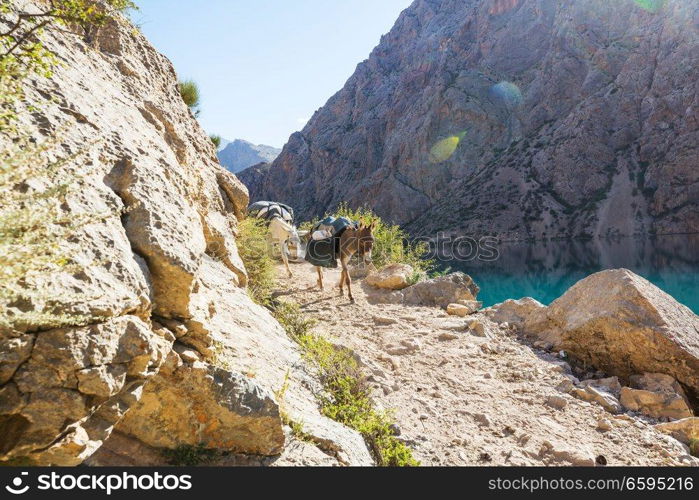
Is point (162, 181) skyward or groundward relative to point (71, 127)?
groundward

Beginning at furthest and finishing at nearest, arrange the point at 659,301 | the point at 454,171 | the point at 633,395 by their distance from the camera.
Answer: the point at 454,171, the point at 659,301, the point at 633,395

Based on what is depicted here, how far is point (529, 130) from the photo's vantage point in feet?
277

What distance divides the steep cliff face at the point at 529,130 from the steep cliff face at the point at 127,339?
241 feet

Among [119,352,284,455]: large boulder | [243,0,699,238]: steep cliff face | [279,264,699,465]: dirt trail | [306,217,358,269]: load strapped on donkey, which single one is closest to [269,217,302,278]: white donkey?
[306,217,358,269]: load strapped on donkey

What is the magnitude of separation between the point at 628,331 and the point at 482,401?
292cm

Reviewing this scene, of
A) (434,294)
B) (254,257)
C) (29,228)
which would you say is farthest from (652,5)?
(29,228)

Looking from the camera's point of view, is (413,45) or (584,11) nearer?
(584,11)

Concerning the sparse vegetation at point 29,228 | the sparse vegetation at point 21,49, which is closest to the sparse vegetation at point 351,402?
the sparse vegetation at point 29,228

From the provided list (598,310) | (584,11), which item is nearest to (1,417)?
(598,310)

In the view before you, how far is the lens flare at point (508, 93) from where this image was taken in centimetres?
8981

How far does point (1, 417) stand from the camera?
1724mm

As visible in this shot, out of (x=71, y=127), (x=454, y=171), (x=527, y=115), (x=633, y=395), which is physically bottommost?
(x=633, y=395)
